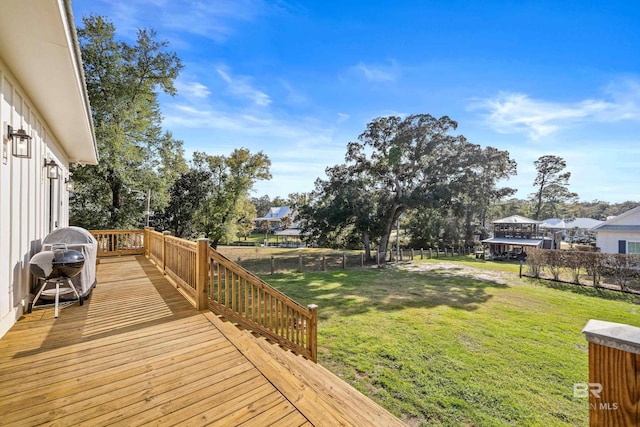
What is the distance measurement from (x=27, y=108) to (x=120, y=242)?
6575mm

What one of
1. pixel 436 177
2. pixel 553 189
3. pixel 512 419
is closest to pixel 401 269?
pixel 436 177

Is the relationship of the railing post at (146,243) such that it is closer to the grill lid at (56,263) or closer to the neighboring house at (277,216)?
the grill lid at (56,263)

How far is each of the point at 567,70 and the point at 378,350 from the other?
11967mm

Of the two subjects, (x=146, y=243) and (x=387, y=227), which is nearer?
(x=146, y=243)

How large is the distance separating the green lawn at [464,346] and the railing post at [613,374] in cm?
299

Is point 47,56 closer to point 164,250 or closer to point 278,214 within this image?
point 164,250

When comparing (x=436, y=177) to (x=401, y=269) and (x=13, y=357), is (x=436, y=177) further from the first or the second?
(x=13, y=357)

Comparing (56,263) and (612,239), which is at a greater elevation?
(56,263)

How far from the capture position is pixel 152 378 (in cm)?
238

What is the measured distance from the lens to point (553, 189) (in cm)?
3900

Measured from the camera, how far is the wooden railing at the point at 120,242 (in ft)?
28.7

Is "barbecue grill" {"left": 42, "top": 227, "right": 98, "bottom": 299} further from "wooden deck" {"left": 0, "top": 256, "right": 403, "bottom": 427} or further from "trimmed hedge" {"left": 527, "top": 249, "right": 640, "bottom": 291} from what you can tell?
"trimmed hedge" {"left": 527, "top": 249, "right": 640, "bottom": 291}

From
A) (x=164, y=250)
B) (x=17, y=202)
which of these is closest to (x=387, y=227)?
(x=164, y=250)

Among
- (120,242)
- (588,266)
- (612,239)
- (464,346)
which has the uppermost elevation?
(120,242)
